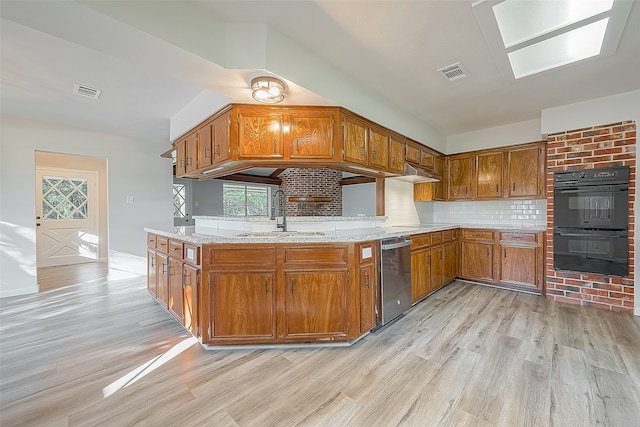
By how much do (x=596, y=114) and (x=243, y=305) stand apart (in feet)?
14.8

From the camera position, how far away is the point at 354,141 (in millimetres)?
2900

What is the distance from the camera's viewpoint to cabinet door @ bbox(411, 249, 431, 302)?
316cm

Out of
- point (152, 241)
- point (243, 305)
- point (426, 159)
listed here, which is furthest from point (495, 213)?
point (152, 241)

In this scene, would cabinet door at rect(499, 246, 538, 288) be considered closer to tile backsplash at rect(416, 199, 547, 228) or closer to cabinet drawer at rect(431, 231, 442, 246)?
tile backsplash at rect(416, 199, 547, 228)

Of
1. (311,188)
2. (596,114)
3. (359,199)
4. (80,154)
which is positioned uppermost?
(596,114)

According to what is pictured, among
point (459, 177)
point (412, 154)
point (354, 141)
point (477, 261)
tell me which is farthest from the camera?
point (459, 177)

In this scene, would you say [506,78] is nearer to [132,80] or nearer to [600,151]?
[600,151]

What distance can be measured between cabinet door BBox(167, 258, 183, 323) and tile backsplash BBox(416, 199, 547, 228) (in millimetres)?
3887

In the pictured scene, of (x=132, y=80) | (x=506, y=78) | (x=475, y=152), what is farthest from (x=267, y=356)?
(x=475, y=152)

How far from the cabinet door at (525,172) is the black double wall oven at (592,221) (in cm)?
41

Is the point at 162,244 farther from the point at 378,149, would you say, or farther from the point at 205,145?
the point at 378,149

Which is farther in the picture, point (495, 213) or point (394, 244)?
point (495, 213)

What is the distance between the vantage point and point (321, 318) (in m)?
2.26

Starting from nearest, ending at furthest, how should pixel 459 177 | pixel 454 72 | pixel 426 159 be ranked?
1. pixel 454 72
2. pixel 426 159
3. pixel 459 177
